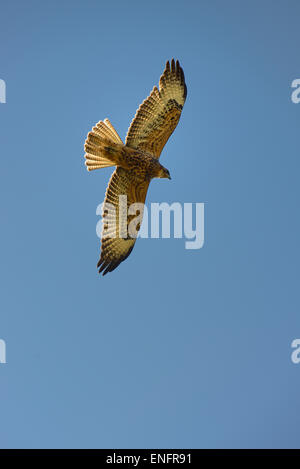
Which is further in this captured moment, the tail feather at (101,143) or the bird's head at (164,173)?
the bird's head at (164,173)

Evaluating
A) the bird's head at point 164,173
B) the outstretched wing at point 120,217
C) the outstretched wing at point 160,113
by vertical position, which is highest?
the outstretched wing at point 160,113

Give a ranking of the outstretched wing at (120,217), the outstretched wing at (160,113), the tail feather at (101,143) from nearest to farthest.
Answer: the tail feather at (101,143) < the outstretched wing at (160,113) < the outstretched wing at (120,217)

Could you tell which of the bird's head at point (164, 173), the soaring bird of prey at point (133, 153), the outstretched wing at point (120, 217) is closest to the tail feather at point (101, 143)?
the soaring bird of prey at point (133, 153)

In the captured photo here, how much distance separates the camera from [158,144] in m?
7.68

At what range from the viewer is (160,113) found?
7.54m

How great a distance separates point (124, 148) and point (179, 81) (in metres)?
1.19

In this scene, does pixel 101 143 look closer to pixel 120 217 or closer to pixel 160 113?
pixel 160 113

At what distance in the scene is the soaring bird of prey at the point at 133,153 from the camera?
7422 mm

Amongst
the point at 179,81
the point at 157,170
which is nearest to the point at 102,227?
the point at 157,170

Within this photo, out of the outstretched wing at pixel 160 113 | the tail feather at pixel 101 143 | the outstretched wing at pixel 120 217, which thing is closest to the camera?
the tail feather at pixel 101 143

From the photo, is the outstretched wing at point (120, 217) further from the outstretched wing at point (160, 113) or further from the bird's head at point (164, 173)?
the outstretched wing at point (160, 113)

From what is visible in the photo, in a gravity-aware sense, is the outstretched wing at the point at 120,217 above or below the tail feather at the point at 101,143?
below
